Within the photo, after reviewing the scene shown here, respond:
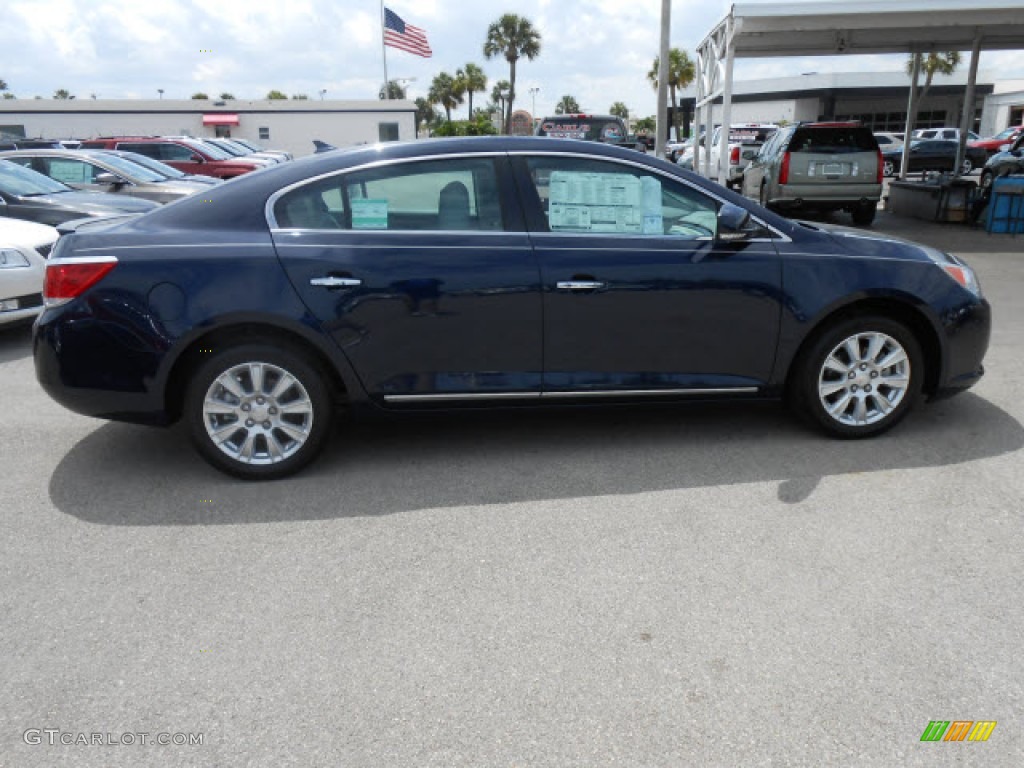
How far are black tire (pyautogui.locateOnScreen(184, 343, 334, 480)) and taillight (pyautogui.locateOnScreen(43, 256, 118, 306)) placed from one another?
640 millimetres

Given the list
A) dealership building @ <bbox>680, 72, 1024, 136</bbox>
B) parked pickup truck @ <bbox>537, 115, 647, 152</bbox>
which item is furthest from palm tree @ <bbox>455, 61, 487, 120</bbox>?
parked pickup truck @ <bbox>537, 115, 647, 152</bbox>

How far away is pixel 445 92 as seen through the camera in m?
79.1

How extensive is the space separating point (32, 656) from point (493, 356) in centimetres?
236

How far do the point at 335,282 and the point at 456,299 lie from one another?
1.93 feet

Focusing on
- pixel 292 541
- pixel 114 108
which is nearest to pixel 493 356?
pixel 292 541

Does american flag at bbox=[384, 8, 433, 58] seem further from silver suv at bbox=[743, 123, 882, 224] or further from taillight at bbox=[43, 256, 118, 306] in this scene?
taillight at bbox=[43, 256, 118, 306]

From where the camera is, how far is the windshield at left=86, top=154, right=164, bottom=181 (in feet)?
46.3

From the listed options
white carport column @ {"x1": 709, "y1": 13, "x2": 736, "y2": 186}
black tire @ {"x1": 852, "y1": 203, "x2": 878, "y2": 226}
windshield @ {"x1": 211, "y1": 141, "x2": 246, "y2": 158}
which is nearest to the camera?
white carport column @ {"x1": 709, "y1": 13, "x2": 736, "y2": 186}

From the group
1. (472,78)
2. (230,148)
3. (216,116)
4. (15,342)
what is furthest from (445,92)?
(15,342)

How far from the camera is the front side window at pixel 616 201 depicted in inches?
177

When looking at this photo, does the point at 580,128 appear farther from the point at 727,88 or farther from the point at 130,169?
the point at 130,169

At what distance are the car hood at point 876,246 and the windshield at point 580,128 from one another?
1273 cm

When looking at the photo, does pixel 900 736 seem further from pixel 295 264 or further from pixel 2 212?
pixel 2 212

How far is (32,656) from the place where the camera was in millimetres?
2924
